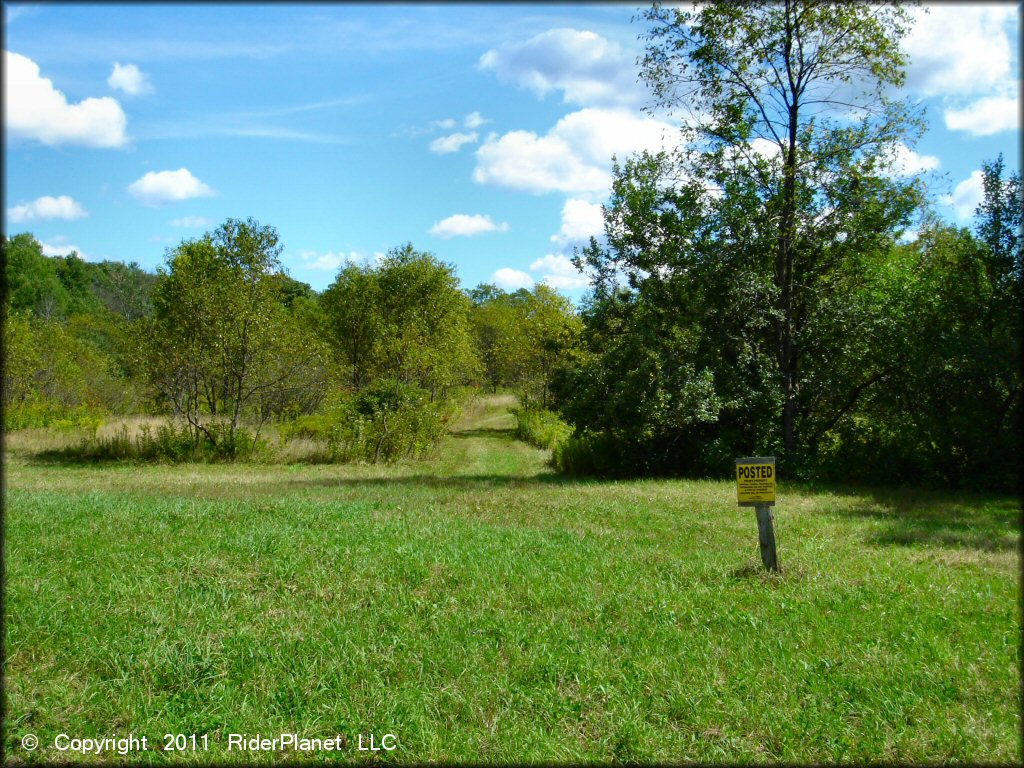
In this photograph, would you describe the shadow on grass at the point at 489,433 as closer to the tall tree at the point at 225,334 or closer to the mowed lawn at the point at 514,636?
the tall tree at the point at 225,334

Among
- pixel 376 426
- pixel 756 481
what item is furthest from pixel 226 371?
→ pixel 756 481

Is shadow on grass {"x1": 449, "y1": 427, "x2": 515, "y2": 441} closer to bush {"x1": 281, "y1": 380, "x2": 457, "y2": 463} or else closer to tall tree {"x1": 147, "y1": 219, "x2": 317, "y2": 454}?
bush {"x1": 281, "y1": 380, "x2": 457, "y2": 463}

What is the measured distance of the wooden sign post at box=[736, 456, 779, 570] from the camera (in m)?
7.02

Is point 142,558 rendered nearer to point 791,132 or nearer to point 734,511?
point 734,511

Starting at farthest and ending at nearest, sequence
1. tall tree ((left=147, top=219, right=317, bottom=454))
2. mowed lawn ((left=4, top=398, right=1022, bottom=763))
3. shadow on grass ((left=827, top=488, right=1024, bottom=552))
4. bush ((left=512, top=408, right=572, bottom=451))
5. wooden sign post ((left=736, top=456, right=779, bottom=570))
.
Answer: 1. bush ((left=512, top=408, right=572, bottom=451))
2. tall tree ((left=147, top=219, right=317, bottom=454))
3. shadow on grass ((left=827, top=488, right=1024, bottom=552))
4. wooden sign post ((left=736, top=456, right=779, bottom=570))
5. mowed lawn ((left=4, top=398, right=1022, bottom=763))

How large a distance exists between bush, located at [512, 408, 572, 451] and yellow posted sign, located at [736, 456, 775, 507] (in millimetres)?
22224

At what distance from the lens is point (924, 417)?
1446cm

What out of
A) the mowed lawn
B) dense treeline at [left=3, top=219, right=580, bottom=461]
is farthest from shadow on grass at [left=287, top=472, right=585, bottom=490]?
dense treeline at [left=3, top=219, right=580, bottom=461]

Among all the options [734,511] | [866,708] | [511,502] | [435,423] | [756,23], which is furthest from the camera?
[435,423]

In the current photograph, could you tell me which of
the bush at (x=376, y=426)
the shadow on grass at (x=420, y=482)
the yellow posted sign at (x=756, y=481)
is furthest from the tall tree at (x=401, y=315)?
the yellow posted sign at (x=756, y=481)

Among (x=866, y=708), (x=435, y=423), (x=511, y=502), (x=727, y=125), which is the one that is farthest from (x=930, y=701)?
(x=435, y=423)

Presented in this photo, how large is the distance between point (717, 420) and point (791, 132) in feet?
23.7

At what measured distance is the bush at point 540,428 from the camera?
31.0m

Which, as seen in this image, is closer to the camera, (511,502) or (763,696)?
(763,696)
